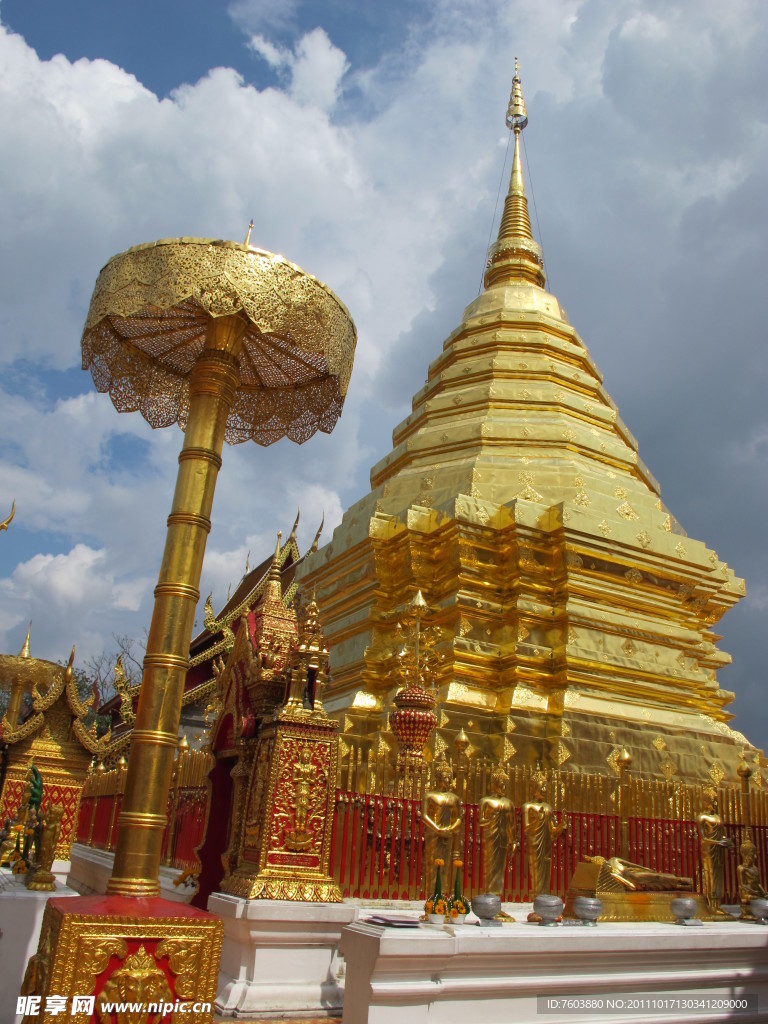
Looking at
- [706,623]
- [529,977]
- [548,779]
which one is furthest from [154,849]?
[706,623]

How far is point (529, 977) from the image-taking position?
4680 mm

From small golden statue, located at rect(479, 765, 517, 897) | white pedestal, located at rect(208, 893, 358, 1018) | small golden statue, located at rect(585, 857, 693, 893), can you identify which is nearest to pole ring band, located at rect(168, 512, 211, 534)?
white pedestal, located at rect(208, 893, 358, 1018)

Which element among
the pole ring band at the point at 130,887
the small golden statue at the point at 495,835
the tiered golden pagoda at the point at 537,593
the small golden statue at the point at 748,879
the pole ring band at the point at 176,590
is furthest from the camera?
the tiered golden pagoda at the point at 537,593

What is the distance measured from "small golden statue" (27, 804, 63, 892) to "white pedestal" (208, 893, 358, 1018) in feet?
3.69

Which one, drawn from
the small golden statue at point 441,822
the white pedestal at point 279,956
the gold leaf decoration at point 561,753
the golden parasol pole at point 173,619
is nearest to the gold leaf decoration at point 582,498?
the gold leaf decoration at point 561,753

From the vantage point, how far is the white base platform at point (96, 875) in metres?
6.93

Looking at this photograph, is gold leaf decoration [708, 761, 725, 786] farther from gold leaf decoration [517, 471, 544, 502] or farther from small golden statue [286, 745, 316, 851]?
small golden statue [286, 745, 316, 851]

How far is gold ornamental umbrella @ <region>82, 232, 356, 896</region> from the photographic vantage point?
4023mm

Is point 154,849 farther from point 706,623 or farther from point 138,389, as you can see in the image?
point 706,623

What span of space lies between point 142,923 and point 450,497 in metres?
10.1

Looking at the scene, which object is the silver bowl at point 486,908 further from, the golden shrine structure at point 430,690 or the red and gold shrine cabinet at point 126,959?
the red and gold shrine cabinet at point 126,959

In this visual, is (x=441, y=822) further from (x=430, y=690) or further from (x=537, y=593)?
(x=537, y=593)

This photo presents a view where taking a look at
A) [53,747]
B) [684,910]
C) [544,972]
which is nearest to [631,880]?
[684,910]

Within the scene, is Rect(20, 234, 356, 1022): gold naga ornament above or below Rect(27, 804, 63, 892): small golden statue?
above
